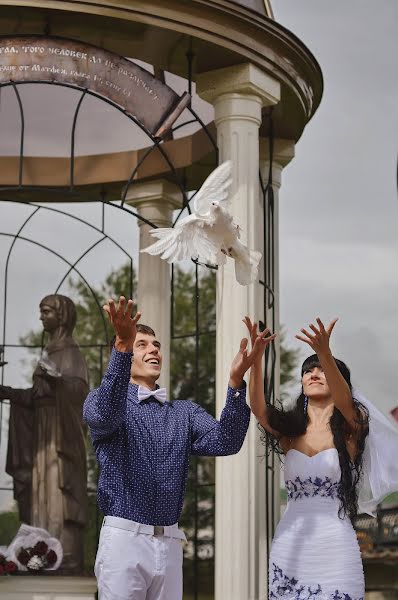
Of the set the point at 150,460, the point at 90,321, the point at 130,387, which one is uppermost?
the point at 90,321

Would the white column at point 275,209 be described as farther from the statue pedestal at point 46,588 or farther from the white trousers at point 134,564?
the white trousers at point 134,564

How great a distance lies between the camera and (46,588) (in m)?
10.4

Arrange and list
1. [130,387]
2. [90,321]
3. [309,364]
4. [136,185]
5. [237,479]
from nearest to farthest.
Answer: [130,387] → [309,364] → [237,479] → [136,185] → [90,321]

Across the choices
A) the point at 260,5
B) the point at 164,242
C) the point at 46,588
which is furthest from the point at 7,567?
the point at 260,5

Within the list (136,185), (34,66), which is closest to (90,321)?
(136,185)

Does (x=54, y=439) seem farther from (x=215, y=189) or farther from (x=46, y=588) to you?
(x=215, y=189)

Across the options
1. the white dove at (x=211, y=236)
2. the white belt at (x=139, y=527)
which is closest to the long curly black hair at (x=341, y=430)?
the white dove at (x=211, y=236)

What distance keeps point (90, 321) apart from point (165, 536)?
17951 mm

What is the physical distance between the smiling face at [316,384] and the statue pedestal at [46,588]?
4831mm

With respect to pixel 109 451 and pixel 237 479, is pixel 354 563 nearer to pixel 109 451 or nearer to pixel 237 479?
pixel 109 451

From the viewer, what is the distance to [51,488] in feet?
37.3

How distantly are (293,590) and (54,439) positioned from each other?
6.04 meters

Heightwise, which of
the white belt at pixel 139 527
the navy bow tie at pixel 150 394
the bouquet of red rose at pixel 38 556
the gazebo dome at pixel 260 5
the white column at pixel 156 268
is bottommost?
the bouquet of red rose at pixel 38 556

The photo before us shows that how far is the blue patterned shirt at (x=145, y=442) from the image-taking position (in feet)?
17.0
